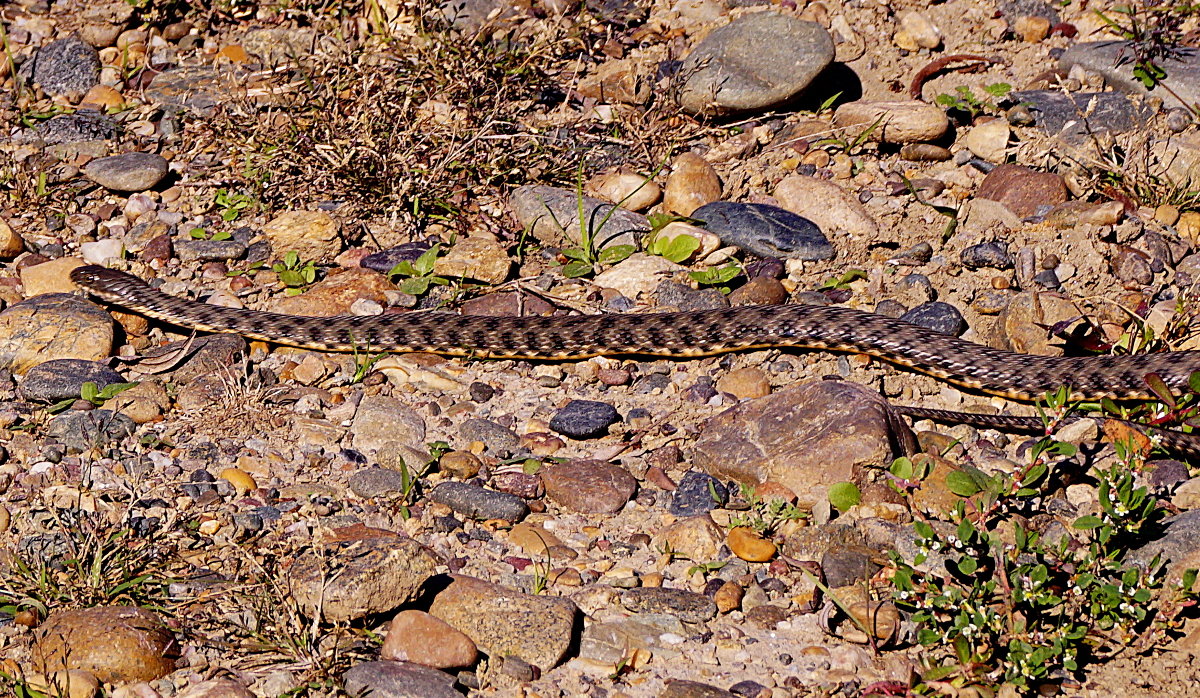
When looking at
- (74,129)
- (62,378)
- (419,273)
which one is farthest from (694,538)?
(74,129)

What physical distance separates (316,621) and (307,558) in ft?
1.45

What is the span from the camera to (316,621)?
443 cm

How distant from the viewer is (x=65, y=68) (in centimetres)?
980

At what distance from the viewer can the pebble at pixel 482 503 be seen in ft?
18.1

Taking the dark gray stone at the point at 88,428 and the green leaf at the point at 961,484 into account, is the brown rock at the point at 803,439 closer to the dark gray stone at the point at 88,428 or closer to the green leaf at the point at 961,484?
the green leaf at the point at 961,484

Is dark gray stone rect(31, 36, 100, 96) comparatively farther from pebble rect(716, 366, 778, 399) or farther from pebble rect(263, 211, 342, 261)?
pebble rect(716, 366, 778, 399)

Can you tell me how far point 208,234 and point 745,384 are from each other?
13.3ft

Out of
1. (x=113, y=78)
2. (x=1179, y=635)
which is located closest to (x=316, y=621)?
(x=1179, y=635)

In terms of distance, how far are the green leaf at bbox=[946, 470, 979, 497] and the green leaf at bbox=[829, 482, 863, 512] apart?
44cm

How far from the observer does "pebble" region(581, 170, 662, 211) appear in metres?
8.09

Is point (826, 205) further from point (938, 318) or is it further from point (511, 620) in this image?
point (511, 620)

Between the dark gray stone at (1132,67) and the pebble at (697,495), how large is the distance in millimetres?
4629

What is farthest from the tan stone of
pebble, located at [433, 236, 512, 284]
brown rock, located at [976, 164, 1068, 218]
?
brown rock, located at [976, 164, 1068, 218]

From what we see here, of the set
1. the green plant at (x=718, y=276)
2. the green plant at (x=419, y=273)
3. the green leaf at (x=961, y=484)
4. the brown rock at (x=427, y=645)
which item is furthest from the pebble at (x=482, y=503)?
the green plant at (x=718, y=276)
